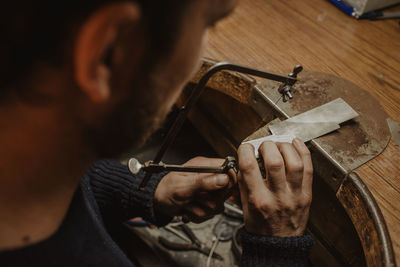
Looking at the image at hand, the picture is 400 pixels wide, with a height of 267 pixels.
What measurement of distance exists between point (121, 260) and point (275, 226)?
344 millimetres

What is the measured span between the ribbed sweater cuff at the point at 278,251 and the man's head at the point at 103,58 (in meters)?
0.39

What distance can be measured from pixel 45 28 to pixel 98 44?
0.06m

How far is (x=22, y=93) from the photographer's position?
1.48ft

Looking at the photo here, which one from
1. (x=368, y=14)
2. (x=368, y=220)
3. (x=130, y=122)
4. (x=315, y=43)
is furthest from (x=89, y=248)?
(x=368, y=14)

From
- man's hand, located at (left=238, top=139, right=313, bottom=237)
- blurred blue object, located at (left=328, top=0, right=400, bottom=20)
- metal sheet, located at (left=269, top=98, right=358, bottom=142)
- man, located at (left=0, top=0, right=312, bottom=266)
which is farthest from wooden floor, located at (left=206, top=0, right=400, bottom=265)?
man, located at (left=0, top=0, right=312, bottom=266)

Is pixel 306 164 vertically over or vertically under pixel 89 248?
over

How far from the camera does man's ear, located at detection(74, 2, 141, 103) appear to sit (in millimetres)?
394

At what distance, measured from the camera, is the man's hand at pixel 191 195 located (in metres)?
0.96

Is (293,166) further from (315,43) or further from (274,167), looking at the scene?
(315,43)

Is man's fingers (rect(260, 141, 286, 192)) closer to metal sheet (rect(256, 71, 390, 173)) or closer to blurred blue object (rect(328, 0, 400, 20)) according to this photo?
metal sheet (rect(256, 71, 390, 173))

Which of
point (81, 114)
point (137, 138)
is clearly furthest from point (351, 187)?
point (81, 114)

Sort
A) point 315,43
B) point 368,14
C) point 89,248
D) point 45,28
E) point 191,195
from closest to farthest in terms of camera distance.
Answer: point 45,28 < point 89,248 < point 191,195 < point 315,43 < point 368,14

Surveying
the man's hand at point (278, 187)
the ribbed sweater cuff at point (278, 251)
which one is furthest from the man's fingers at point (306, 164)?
the ribbed sweater cuff at point (278, 251)

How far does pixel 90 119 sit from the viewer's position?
0.51 metres
